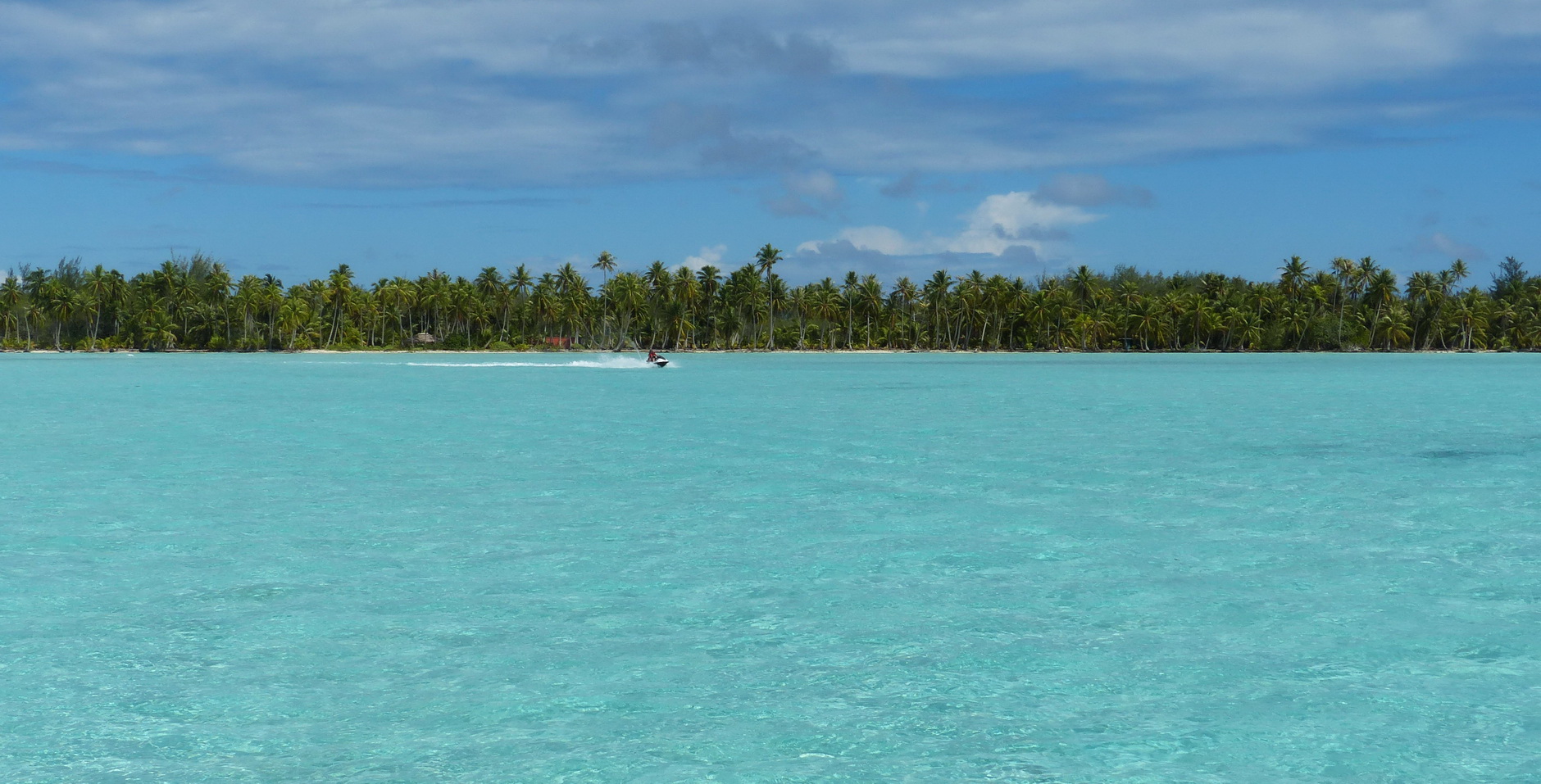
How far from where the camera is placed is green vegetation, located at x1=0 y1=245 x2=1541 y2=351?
176250 millimetres

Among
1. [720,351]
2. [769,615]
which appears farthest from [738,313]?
[769,615]

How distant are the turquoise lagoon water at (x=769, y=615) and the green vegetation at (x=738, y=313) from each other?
150 meters

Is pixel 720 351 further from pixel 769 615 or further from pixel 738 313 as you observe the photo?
pixel 769 615

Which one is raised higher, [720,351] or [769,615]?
[720,351]

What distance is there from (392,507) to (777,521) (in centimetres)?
623

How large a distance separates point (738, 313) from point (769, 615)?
168 meters

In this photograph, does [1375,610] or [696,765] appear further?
[1375,610]

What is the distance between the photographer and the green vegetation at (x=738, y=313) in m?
176

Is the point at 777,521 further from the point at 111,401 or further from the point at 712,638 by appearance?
the point at 111,401

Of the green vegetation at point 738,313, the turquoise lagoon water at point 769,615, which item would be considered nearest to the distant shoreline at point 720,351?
the green vegetation at point 738,313

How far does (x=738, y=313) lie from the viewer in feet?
594

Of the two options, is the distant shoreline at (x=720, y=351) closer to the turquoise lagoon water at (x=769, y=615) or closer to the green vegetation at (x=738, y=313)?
the green vegetation at (x=738, y=313)

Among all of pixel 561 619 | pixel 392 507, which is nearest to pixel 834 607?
pixel 561 619

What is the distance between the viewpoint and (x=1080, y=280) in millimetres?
186625
